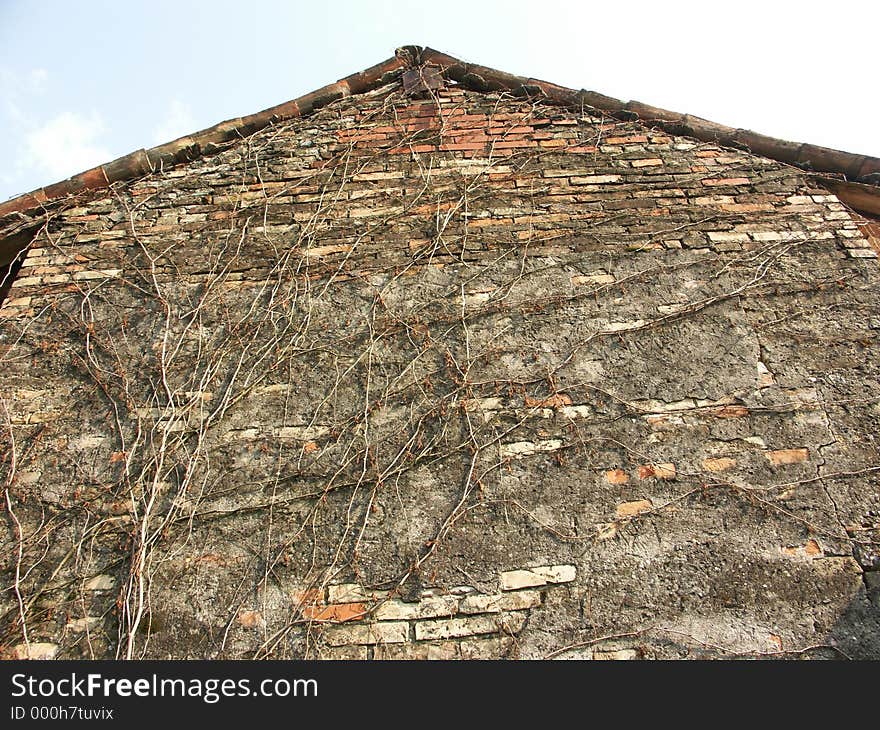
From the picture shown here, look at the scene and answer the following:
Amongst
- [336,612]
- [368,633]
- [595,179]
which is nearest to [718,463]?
[368,633]

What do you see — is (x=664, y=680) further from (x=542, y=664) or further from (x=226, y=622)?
(x=226, y=622)

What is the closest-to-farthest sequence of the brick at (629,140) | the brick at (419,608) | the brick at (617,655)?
1. the brick at (617,655)
2. the brick at (419,608)
3. the brick at (629,140)

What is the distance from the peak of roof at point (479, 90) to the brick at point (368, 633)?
339 centimetres

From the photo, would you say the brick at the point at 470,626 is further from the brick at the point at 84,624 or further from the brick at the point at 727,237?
the brick at the point at 727,237

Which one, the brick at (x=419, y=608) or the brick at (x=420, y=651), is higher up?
the brick at (x=419, y=608)

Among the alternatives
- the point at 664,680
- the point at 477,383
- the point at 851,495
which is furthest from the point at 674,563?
the point at 477,383

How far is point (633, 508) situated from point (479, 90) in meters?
3.45

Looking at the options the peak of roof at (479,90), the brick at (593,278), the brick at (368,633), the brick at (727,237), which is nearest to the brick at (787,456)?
the brick at (593,278)

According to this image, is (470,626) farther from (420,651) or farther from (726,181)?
(726,181)

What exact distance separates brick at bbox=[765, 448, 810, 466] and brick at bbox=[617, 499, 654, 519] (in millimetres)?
664

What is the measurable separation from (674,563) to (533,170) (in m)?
2.69

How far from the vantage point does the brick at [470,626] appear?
2.77m

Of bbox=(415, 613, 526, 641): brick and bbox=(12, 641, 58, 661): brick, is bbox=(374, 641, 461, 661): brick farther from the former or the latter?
bbox=(12, 641, 58, 661): brick

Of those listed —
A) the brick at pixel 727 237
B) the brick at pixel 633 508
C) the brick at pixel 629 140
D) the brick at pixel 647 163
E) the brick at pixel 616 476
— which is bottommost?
the brick at pixel 633 508
